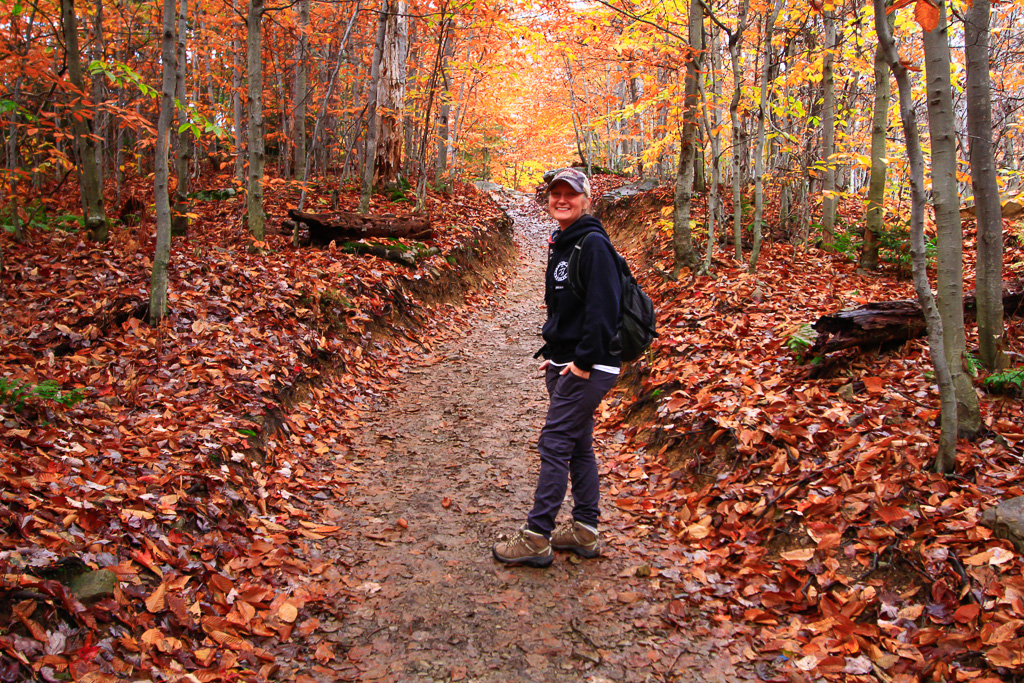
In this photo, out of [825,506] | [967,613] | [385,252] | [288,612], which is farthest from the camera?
[385,252]

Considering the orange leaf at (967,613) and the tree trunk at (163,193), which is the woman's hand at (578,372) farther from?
the tree trunk at (163,193)

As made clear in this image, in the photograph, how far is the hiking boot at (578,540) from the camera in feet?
12.3

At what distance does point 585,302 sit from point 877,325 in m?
3.30

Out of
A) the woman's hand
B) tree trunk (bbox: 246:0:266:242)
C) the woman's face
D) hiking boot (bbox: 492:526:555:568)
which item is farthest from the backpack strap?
tree trunk (bbox: 246:0:266:242)

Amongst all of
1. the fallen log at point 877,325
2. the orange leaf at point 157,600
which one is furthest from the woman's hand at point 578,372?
the fallen log at point 877,325

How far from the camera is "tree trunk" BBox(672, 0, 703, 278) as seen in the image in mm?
8555

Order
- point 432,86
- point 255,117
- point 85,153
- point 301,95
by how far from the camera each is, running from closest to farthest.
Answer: point 85,153
point 255,117
point 432,86
point 301,95

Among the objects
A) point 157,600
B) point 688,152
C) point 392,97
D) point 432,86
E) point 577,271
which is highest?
point 392,97

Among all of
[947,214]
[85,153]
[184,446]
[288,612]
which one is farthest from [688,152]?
[85,153]

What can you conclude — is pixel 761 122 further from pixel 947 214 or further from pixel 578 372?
pixel 578 372

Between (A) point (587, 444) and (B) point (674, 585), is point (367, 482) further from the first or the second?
(B) point (674, 585)

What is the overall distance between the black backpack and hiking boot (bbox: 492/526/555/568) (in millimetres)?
1236

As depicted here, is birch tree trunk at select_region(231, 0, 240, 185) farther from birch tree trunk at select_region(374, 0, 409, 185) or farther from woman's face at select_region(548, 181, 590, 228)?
woman's face at select_region(548, 181, 590, 228)

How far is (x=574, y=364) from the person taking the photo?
10.7 feet
